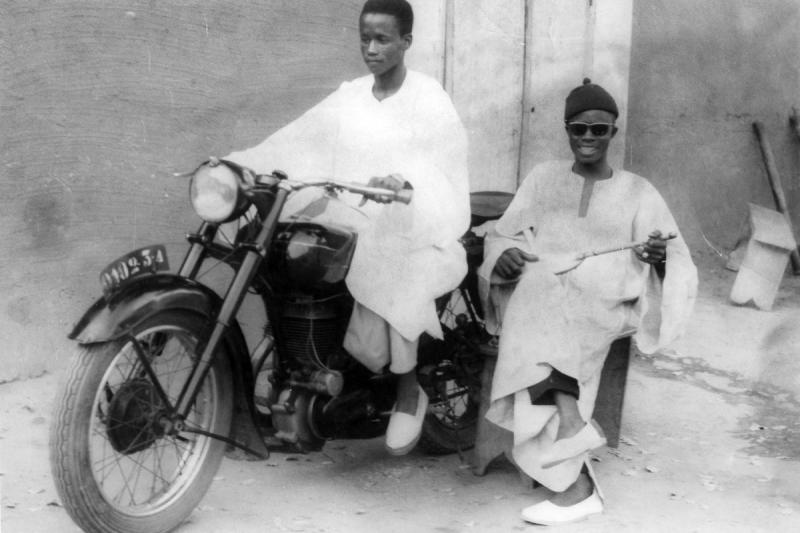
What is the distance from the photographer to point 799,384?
533 centimetres

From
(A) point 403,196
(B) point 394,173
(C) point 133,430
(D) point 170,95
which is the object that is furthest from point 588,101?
(C) point 133,430

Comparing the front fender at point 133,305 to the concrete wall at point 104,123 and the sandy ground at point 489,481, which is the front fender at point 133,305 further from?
the concrete wall at point 104,123

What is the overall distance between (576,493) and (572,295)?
0.72 metres

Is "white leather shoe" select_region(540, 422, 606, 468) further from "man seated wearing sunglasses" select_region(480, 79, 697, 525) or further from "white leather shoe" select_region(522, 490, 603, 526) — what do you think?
"white leather shoe" select_region(522, 490, 603, 526)

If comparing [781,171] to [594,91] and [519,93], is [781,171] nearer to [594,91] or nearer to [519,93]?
[519,93]

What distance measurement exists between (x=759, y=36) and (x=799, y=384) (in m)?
2.84

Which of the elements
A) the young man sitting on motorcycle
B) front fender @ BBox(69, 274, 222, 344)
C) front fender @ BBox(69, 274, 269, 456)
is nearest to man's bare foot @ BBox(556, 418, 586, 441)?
the young man sitting on motorcycle

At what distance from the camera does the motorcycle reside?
117 inches

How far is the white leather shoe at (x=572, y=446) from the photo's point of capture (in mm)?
3592

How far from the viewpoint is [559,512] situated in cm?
362

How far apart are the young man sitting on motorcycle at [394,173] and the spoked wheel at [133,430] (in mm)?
559

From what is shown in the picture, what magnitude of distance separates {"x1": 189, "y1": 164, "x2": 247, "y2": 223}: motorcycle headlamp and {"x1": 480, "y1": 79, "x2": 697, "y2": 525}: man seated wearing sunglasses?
1182mm

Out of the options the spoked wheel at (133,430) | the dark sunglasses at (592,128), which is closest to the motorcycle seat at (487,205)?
the dark sunglasses at (592,128)

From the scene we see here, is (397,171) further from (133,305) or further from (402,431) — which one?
(133,305)
